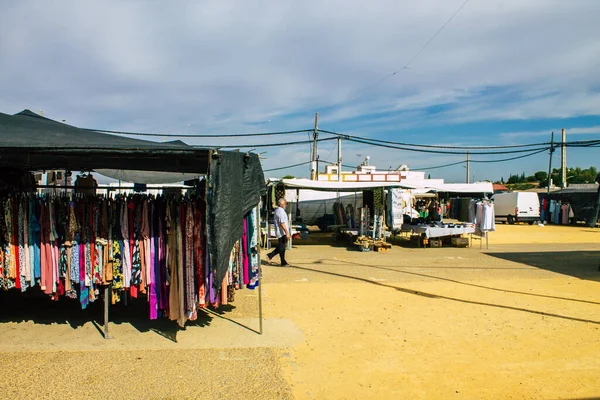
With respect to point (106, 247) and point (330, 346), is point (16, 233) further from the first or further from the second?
point (330, 346)

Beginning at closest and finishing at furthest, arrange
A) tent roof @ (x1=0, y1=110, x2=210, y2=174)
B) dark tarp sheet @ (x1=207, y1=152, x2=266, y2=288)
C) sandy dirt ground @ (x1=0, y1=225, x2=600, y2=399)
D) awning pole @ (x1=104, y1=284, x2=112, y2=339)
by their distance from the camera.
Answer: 1. sandy dirt ground @ (x1=0, y1=225, x2=600, y2=399)
2. tent roof @ (x1=0, y1=110, x2=210, y2=174)
3. dark tarp sheet @ (x1=207, y1=152, x2=266, y2=288)
4. awning pole @ (x1=104, y1=284, x2=112, y2=339)

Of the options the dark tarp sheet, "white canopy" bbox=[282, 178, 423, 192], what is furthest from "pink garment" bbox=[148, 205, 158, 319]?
"white canopy" bbox=[282, 178, 423, 192]

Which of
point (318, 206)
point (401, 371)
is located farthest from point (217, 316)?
point (318, 206)

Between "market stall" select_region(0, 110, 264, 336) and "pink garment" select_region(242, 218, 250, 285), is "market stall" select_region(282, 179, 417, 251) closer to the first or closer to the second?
"pink garment" select_region(242, 218, 250, 285)

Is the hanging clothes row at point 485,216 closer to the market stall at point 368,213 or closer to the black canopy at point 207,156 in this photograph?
the market stall at point 368,213

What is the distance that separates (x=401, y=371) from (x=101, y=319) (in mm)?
4228

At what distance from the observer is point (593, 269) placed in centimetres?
1140

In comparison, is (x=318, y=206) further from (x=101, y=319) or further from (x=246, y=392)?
(x=246, y=392)

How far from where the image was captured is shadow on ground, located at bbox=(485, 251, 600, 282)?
10933mm

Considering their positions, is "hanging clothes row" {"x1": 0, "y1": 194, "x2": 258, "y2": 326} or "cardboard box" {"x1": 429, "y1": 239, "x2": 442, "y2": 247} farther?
"cardboard box" {"x1": 429, "y1": 239, "x2": 442, "y2": 247}

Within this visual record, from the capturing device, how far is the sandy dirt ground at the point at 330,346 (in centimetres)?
429

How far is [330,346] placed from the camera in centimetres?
547

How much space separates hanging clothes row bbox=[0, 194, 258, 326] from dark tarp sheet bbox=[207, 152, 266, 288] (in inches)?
24.9

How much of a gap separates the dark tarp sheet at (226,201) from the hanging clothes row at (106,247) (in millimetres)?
632
